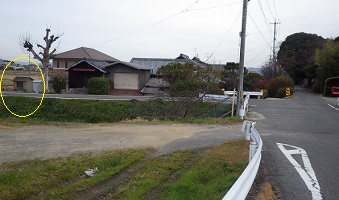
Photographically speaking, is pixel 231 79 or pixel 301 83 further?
pixel 301 83

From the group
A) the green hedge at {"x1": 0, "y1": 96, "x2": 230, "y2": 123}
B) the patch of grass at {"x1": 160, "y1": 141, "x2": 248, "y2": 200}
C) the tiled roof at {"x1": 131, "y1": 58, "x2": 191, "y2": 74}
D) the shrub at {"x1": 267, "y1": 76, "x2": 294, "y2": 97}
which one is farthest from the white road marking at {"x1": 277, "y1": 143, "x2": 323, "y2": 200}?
the tiled roof at {"x1": 131, "y1": 58, "x2": 191, "y2": 74}

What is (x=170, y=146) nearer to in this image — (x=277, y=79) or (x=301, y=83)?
(x=277, y=79)

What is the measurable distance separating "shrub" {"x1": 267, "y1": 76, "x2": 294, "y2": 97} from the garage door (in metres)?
14.5

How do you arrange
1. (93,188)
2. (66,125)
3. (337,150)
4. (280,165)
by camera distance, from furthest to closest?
(66,125)
(337,150)
(280,165)
(93,188)

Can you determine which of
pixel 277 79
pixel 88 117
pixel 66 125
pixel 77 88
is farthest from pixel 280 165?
pixel 77 88

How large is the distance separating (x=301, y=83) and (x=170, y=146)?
5007cm

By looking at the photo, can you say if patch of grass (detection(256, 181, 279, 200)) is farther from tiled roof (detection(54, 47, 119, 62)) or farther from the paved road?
tiled roof (detection(54, 47, 119, 62))

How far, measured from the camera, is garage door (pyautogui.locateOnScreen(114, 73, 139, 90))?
36.7 metres

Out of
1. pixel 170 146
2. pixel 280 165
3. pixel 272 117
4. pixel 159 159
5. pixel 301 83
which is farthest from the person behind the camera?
pixel 301 83

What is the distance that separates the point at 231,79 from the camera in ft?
122

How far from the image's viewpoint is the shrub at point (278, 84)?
33.3 meters

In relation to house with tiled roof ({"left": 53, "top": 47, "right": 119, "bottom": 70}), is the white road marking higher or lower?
lower

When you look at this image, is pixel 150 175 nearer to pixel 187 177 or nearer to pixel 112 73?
pixel 187 177

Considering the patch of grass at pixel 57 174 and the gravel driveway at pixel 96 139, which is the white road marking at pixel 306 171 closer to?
the gravel driveway at pixel 96 139
